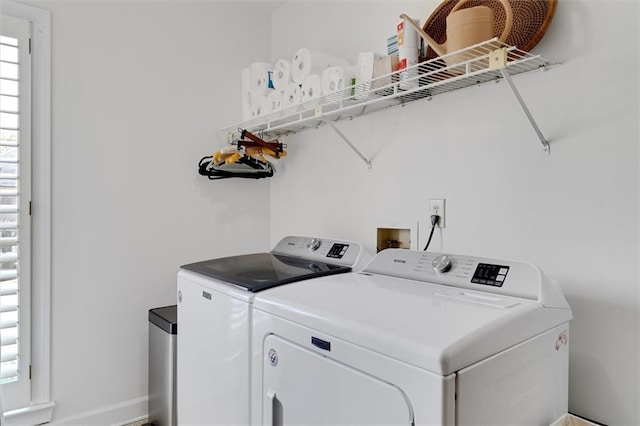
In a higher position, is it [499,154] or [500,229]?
[499,154]

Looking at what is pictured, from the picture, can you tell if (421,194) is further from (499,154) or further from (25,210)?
(25,210)

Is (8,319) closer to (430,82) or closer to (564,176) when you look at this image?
(430,82)

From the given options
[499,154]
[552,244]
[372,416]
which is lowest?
[372,416]

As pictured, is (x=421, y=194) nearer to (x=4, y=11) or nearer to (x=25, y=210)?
(x=25, y=210)

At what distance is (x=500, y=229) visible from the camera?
1.50 meters

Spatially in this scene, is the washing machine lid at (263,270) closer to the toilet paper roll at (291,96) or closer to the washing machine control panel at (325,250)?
the washing machine control panel at (325,250)

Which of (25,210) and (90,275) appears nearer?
(25,210)

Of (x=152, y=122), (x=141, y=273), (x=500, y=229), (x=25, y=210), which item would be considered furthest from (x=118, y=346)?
(x=500, y=229)

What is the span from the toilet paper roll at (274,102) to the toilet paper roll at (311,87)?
200 millimetres

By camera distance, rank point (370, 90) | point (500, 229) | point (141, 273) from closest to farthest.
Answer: point (500, 229)
point (370, 90)
point (141, 273)

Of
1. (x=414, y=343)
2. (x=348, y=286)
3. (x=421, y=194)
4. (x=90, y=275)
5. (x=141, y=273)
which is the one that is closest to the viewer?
(x=414, y=343)

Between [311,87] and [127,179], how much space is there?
1.15 m

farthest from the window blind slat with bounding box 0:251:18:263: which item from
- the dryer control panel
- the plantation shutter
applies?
the dryer control panel

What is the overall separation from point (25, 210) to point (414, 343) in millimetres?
1981
